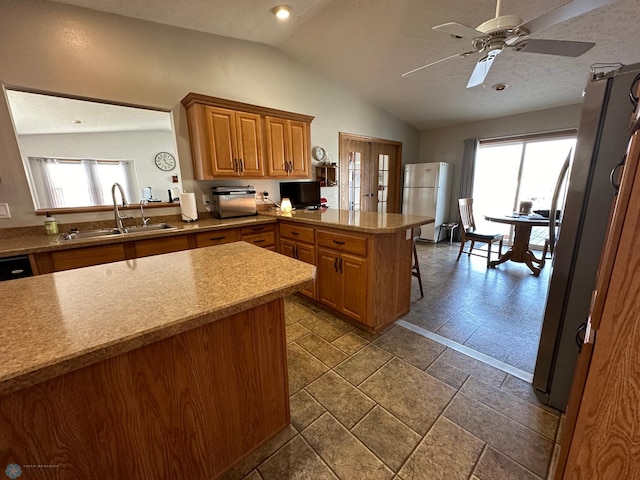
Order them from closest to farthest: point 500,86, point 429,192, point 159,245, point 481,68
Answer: point 481,68 → point 159,245 → point 500,86 → point 429,192

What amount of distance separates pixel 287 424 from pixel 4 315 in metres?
1.23

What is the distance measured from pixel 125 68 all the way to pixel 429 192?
5.01 m

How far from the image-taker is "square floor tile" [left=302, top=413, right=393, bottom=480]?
3.81 ft

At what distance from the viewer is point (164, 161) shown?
5.71m

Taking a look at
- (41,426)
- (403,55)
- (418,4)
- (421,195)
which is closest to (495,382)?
(41,426)

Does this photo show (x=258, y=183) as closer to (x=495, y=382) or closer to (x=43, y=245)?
(x=43, y=245)

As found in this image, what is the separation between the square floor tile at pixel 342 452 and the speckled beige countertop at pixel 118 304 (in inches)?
35.5

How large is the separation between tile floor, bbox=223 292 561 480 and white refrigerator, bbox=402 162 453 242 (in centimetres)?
375

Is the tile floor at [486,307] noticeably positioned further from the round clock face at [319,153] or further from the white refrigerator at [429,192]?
Answer: the round clock face at [319,153]

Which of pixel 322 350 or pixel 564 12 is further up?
pixel 564 12

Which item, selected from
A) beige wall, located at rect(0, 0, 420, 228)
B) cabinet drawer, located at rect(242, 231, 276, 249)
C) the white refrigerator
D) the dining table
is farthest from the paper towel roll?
the white refrigerator

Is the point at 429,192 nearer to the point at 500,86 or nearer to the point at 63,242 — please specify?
the point at 500,86

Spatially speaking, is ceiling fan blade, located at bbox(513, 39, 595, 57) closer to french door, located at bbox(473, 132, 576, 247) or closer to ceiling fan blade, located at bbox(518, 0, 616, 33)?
ceiling fan blade, located at bbox(518, 0, 616, 33)

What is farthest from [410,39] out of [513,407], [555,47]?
[513,407]
